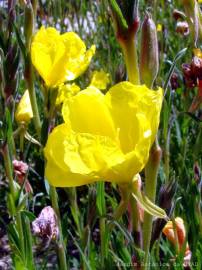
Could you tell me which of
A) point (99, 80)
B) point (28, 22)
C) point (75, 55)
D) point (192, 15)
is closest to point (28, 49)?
point (28, 22)

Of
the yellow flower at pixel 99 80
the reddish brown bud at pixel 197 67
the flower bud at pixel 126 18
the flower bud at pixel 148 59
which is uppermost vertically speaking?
the flower bud at pixel 126 18

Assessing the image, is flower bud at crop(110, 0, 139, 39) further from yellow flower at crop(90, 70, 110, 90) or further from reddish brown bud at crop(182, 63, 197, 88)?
yellow flower at crop(90, 70, 110, 90)

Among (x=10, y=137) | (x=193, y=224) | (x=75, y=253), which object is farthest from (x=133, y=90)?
(x=75, y=253)

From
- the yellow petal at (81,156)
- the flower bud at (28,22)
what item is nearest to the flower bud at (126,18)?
the yellow petal at (81,156)

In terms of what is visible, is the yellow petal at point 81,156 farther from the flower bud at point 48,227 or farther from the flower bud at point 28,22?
the flower bud at point 48,227

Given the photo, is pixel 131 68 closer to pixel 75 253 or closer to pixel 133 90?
pixel 133 90

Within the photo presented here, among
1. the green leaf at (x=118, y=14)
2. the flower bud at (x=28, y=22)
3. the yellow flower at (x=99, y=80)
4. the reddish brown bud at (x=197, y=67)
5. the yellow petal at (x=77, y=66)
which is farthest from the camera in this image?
the yellow flower at (x=99, y=80)

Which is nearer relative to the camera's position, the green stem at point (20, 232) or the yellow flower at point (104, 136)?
the yellow flower at point (104, 136)

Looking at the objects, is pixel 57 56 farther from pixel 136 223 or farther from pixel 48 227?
pixel 136 223
